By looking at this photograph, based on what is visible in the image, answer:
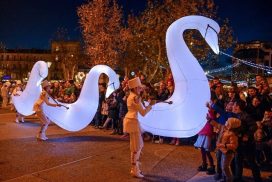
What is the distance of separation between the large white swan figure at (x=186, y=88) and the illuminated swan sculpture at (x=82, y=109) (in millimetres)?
3068

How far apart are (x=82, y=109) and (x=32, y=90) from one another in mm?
3473

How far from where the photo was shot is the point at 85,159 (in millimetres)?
8430

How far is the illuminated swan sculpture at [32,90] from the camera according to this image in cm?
1343

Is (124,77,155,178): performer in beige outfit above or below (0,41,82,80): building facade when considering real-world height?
below

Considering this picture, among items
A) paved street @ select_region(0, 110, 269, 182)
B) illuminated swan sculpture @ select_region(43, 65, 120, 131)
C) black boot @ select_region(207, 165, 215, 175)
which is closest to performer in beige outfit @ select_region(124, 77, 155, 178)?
paved street @ select_region(0, 110, 269, 182)

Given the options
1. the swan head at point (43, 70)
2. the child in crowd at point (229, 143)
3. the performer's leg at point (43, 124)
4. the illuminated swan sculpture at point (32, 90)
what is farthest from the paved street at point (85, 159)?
the swan head at point (43, 70)

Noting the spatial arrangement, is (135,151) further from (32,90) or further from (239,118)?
(32,90)

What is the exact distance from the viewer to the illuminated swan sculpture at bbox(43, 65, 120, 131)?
1123 cm

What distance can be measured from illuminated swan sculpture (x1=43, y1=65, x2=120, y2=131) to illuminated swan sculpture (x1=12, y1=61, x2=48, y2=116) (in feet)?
7.81

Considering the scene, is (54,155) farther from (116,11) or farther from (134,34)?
(116,11)

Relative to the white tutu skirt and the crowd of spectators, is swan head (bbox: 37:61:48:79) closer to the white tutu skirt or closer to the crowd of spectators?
the crowd of spectators

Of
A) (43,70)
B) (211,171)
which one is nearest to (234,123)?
(211,171)

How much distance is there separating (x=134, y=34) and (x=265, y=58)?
3934 cm

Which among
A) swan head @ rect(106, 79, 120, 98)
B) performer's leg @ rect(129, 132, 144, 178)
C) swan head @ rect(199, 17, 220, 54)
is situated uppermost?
swan head @ rect(199, 17, 220, 54)
